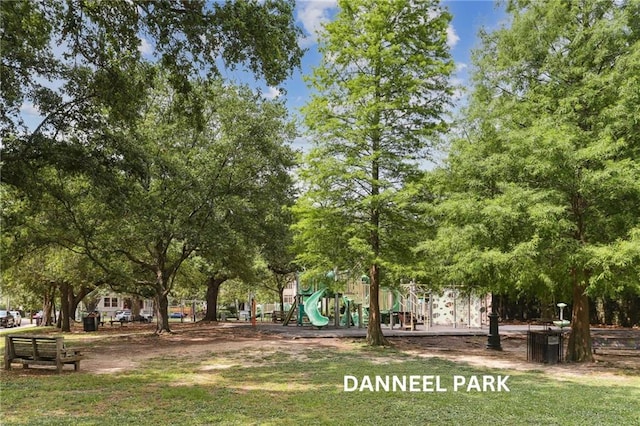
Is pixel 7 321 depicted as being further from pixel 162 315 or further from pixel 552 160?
pixel 552 160

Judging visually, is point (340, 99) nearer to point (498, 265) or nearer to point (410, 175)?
point (410, 175)

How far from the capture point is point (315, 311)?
28.1m

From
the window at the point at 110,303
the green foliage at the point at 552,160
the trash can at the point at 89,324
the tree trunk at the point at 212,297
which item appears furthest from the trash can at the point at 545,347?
the window at the point at 110,303

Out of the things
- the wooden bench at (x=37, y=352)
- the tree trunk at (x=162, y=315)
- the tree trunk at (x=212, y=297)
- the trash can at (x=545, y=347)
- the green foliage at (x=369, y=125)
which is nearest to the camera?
the wooden bench at (x=37, y=352)

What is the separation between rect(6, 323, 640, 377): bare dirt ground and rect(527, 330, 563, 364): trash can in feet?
1.08

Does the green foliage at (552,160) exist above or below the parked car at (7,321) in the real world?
above

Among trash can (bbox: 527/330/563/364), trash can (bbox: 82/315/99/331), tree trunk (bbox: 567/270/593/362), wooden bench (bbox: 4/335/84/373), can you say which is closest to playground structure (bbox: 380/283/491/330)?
trash can (bbox: 527/330/563/364)

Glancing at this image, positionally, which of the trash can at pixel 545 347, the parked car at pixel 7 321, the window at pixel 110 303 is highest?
the trash can at pixel 545 347

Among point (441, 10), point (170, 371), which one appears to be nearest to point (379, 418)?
point (170, 371)

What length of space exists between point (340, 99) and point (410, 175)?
3.65 meters

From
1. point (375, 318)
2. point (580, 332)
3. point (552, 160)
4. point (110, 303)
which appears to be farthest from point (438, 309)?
point (110, 303)

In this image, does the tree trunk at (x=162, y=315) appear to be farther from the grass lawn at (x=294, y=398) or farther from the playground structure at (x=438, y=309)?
the grass lawn at (x=294, y=398)

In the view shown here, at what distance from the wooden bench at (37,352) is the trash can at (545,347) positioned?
38.8 ft

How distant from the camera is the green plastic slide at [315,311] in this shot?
27.7 m
